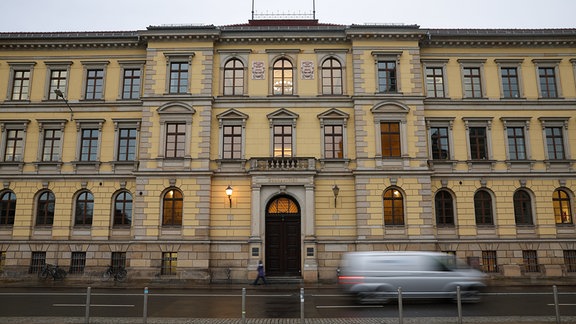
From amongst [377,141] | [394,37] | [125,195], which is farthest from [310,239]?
[394,37]

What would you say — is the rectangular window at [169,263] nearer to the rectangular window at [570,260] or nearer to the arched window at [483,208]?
the arched window at [483,208]

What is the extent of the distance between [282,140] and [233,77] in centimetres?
554

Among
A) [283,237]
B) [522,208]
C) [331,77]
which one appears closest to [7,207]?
[283,237]

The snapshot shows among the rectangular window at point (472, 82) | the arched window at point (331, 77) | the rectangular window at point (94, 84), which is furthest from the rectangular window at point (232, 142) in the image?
the rectangular window at point (472, 82)

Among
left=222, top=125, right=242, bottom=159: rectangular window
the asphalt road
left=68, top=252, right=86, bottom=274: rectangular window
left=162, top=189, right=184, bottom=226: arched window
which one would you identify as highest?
left=222, top=125, right=242, bottom=159: rectangular window

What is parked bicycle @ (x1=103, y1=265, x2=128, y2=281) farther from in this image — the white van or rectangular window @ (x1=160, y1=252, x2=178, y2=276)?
the white van

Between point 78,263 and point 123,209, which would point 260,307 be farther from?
point 78,263

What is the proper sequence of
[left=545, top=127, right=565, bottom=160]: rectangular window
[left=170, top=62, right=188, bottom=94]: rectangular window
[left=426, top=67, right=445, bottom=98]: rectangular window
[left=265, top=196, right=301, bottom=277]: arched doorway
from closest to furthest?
[left=265, top=196, right=301, bottom=277]: arched doorway → [left=170, top=62, right=188, bottom=94]: rectangular window → [left=545, top=127, right=565, bottom=160]: rectangular window → [left=426, top=67, right=445, bottom=98]: rectangular window

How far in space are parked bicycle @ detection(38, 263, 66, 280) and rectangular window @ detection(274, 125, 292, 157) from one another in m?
15.4

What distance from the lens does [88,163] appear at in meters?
28.3

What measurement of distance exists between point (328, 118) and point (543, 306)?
1625 centimetres

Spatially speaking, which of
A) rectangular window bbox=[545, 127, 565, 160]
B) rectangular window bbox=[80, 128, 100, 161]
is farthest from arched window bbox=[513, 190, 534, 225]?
rectangular window bbox=[80, 128, 100, 161]

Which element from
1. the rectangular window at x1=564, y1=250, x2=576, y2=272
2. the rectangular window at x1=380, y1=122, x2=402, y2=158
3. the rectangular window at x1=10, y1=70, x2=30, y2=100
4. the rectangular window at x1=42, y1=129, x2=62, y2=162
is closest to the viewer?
the rectangular window at x1=564, y1=250, x2=576, y2=272

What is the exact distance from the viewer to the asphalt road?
13.6 meters
